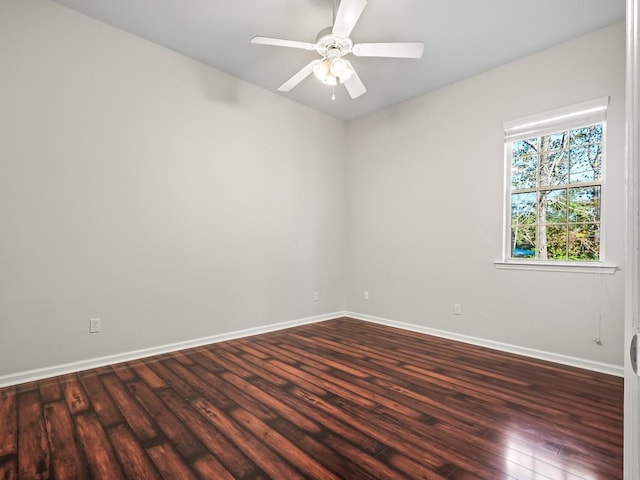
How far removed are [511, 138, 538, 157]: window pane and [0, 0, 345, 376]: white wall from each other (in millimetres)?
2651

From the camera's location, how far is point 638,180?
52 centimetres

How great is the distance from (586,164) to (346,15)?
8.79 feet

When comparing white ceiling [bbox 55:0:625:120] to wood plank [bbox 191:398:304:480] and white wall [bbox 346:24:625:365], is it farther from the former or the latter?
wood plank [bbox 191:398:304:480]

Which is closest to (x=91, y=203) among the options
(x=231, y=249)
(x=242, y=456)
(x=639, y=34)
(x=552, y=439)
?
(x=231, y=249)

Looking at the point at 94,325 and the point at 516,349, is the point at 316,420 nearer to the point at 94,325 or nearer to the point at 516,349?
the point at 94,325

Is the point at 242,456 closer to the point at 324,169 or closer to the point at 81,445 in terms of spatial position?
the point at 81,445

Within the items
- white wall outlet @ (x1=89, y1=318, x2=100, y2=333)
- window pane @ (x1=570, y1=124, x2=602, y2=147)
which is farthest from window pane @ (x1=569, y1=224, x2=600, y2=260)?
white wall outlet @ (x1=89, y1=318, x2=100, y2=333)

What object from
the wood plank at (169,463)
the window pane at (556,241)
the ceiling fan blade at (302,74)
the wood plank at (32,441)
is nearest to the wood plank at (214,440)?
the wood plank at (169,463)

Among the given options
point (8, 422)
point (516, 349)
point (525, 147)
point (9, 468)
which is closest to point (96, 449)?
point (9, 468)

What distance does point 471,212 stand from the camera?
3916 millimetres

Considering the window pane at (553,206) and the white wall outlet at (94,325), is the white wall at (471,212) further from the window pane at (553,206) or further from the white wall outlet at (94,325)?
the white wall outlet at (94,325)

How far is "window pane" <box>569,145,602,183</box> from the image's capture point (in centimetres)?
317

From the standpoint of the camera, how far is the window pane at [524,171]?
11.7 feet

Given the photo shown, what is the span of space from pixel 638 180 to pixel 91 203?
356cm
